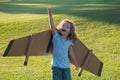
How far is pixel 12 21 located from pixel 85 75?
9.08 meters

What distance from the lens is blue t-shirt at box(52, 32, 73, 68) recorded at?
6305mm

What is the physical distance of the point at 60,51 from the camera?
Result: 20.7 feet

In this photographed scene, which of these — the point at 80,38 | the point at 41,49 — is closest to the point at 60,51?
the point at 41,49

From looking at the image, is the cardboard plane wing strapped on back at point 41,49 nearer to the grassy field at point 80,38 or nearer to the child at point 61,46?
the child at point 61,46

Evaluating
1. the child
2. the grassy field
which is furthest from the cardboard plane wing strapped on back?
the grassy field

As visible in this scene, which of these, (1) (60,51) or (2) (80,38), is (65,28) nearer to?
(1) (60,51)

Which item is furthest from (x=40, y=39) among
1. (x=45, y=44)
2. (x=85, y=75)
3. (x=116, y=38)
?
(x=116, y=38)

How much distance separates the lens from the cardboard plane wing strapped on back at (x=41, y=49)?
19.1 ft

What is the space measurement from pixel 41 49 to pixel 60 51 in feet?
1.00

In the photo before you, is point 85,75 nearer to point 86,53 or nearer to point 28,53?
point 86,53

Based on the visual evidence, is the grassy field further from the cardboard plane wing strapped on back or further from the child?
the child

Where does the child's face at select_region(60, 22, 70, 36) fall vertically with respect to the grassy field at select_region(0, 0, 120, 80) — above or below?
above

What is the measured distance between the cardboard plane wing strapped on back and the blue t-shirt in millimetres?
125

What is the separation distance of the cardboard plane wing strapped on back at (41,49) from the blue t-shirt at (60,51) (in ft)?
0.41
